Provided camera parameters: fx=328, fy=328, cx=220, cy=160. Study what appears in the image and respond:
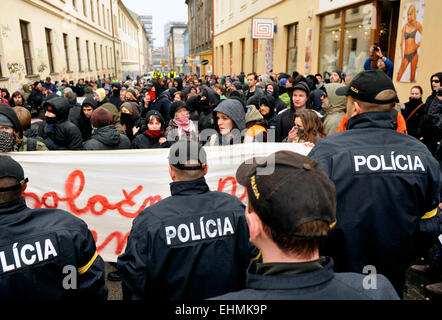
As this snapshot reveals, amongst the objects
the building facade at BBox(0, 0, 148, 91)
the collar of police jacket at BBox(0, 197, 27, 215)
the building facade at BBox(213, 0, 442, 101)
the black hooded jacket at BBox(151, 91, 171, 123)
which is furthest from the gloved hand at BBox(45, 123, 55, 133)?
the building facade at BBox(0, 0, 148, 91)

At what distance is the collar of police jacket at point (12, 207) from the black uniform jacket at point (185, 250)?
61cm

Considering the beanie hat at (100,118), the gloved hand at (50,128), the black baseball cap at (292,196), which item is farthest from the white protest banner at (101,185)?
the black baseball cap at (292,196)

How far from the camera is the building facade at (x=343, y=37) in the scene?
629 cm

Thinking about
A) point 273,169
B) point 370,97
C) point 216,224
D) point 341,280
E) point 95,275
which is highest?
point 370,97

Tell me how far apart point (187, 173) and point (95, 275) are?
2.65 feet

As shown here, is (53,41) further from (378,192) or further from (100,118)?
(378,192)

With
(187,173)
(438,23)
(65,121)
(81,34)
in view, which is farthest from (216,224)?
(81,34)

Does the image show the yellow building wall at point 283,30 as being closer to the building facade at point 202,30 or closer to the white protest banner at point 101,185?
the white protest banner at point 101,185

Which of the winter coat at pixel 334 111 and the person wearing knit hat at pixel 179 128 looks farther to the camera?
the person wearing knit hat at pixel 179 128

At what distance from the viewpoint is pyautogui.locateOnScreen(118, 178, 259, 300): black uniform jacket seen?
5.63 feet

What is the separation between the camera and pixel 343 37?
9570 mm

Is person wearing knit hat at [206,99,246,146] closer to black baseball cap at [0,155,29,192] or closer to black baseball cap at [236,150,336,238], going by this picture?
black baseball cap at [0,155,29,192]
